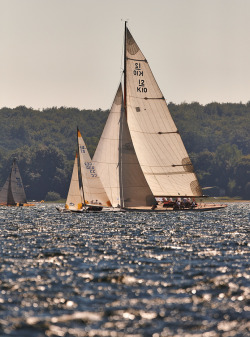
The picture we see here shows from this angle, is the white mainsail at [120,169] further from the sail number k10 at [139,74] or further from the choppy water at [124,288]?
the choppy water at [124,288]

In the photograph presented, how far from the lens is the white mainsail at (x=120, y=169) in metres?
80.3

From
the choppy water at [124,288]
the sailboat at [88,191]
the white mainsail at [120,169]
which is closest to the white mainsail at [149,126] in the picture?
the white mainsail at [120,169]

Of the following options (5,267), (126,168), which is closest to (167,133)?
(126,168)

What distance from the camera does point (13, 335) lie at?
67.3 ft

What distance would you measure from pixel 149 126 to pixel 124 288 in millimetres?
58298

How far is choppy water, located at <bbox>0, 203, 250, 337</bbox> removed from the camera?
846 inches

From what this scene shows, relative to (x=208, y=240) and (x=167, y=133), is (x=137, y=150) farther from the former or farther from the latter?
(x=208, y=240)

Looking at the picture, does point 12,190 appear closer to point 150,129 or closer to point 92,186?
point 150,129

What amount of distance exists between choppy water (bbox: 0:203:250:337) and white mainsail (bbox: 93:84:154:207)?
3226 cm

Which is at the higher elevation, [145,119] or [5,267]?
[145,119]

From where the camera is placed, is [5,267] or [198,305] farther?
[5,267]

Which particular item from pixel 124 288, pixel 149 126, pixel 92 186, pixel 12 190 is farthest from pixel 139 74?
pixel 12 190

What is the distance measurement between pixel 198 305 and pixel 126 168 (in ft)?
184

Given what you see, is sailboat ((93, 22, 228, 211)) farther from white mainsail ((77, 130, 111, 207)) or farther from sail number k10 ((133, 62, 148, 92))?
white mainsail ((77, 130, 111, 207))
